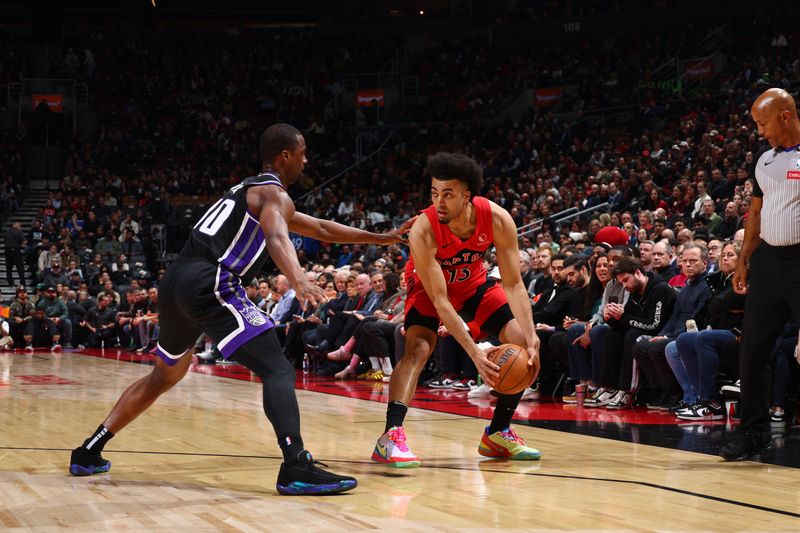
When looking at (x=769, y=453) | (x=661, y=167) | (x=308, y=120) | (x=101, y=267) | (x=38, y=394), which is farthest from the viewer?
(x=308, y=120)

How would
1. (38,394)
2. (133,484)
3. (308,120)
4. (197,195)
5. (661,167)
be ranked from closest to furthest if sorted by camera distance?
(133,484) → (38,394) → (661,167) → (197,195) → (308,120)

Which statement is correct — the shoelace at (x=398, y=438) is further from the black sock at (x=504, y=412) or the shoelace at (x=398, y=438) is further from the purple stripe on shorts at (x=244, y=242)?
the purple stripe on shorts at (x=244, y=242)

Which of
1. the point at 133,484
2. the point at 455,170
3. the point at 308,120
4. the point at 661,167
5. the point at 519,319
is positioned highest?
the point at 308,120

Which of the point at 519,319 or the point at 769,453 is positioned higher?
the point at 519,319

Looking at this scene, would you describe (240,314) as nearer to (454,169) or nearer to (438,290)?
(438,290)

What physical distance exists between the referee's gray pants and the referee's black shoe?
0.04 m

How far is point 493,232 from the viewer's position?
16.8 feet

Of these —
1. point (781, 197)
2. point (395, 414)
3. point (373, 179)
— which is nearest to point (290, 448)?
point (395, 414)

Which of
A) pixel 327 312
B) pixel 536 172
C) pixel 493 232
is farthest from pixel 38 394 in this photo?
pixel 536 172

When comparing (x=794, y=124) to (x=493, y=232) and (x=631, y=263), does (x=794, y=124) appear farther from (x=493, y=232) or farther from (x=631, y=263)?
(x=631, y=263)

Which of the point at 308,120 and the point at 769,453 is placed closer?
the point at 769,453

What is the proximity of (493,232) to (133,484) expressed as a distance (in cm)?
219

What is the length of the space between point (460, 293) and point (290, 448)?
156 cm

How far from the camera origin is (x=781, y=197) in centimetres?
496
